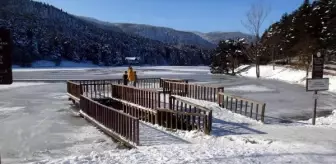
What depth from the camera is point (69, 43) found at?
117 meters

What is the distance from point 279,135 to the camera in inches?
389

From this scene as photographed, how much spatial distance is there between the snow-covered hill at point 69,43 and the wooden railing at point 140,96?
281 feet

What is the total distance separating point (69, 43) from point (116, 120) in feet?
365

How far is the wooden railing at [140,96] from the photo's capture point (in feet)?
48.8

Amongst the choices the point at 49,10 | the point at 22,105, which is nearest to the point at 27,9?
the point at 49,10

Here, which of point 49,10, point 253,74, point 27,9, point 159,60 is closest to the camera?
point 253,74

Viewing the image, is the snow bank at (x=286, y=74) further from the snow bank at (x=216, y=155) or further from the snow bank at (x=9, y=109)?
the snow bank at (x=9, y=109)

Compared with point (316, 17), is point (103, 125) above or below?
below

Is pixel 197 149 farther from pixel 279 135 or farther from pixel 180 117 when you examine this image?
pixel 180 117

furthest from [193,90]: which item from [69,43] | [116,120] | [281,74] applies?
[69,43]

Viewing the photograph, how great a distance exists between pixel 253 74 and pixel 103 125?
4521 centimetres

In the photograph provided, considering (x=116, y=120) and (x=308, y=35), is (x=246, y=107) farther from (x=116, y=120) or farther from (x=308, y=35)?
(x=308, y=35)

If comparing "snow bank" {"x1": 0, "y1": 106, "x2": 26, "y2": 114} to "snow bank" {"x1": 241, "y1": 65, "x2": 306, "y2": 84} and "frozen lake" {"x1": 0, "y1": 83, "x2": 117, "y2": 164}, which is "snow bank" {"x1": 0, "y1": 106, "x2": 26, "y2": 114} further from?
"snow bank" {"x1": 241, "y1": 65, "x2": 306, "y2": 84}

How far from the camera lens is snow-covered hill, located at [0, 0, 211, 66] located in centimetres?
10936
